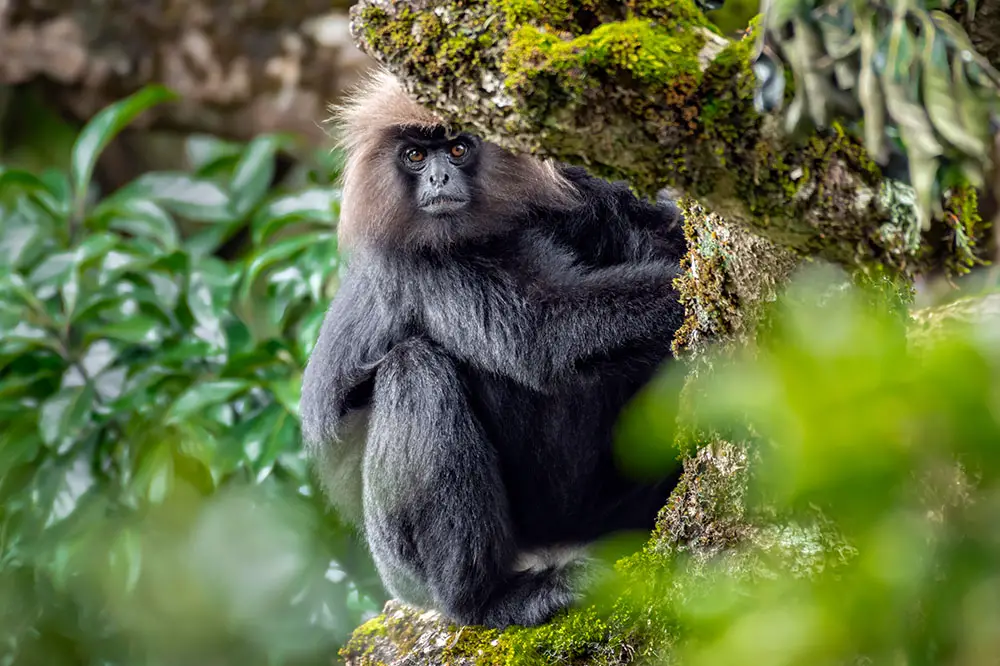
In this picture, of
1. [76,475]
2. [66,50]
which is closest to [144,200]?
[76,475]

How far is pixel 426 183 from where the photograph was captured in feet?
13.5

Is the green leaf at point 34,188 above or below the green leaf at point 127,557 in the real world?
above

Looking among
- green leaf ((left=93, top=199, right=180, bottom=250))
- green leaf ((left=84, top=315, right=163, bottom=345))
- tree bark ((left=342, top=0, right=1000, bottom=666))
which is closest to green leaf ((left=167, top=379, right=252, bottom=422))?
green leaf ((left=84, top=315, right=163, bottom=345))

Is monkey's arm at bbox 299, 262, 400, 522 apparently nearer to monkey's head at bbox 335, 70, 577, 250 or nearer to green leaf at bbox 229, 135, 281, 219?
monkey's head at bbox 335, 70, 577, 250

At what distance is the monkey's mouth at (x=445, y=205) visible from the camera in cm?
402

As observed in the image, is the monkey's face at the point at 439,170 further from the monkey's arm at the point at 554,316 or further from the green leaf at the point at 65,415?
the green leaf at the point at 65,415

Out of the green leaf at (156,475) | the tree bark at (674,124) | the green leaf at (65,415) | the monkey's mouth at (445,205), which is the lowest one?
the green leaf at (156,475)

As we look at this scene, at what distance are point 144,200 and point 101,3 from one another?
277cm

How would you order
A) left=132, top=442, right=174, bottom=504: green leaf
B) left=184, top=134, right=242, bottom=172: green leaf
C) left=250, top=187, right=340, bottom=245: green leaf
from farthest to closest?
left=184, top=134, right=242, bottom=172: green leaf, left=250, top=187, right=340, bottom=245: green leaf, left=132, top=442, right=174, bottom=504: green leaf

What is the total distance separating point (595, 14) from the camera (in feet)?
7.90

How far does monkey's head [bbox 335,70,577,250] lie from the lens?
4008 millimetres

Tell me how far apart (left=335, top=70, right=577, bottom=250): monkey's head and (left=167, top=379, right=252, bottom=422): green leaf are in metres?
1.73

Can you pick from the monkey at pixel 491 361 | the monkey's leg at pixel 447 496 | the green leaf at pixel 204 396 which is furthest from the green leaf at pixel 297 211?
the monkey's leg at pixel 447 496

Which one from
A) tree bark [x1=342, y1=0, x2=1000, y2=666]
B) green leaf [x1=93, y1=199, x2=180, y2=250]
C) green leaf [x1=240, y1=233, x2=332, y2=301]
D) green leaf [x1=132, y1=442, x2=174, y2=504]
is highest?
tree bark [x1=342, y1=0, x2=1000, y2=666]
